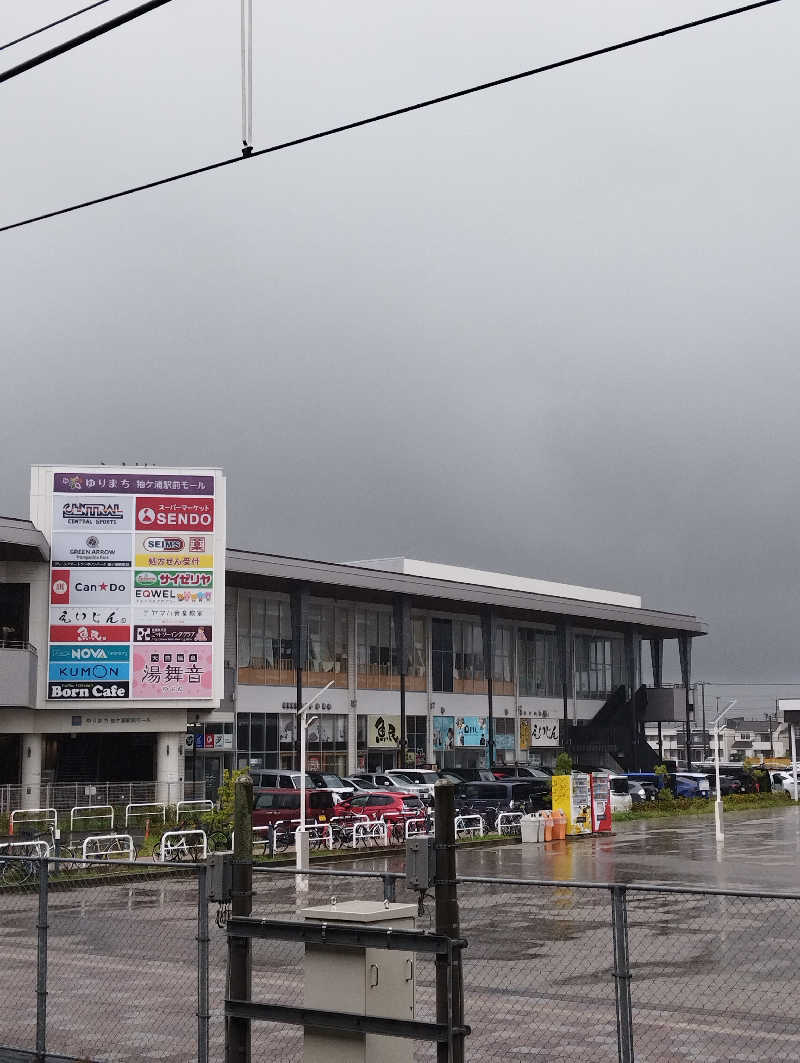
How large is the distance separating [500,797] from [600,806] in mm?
4004

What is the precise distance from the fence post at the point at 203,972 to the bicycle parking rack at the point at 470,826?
107 feet

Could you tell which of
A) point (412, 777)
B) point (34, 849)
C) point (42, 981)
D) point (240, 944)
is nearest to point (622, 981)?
point (240, 944)

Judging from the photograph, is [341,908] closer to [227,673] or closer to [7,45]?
[7,45]

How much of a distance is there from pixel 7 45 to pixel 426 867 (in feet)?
27.1

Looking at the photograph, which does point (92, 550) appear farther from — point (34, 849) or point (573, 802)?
point (34, 849)

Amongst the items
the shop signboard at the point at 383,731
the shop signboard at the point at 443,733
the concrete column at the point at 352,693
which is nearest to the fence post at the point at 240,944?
the concrete column at the point at 352,693

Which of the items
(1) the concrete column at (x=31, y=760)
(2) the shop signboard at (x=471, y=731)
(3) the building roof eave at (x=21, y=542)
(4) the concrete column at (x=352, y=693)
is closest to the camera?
(3) the building roof eave at (x=21, y=542)

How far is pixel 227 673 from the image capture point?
214ft

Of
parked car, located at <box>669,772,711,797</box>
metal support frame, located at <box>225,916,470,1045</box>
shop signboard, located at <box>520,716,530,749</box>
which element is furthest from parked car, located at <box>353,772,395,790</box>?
metal support frame, located at <box>225,916,470,1045</box>

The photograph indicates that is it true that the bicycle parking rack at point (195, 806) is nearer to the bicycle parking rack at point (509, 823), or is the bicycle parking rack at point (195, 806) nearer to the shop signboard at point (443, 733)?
the bicycle parking rack at point (509, 823)

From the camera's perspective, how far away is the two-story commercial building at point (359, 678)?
5306cm

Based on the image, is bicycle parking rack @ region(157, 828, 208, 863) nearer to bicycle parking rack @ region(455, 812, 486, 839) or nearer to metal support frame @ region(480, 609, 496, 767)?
bicycle parking rack @ region(455, 812, 486, 839)

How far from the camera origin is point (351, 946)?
8898 millimetres

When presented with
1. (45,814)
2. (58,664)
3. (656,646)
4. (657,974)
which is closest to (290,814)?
(45,814)
